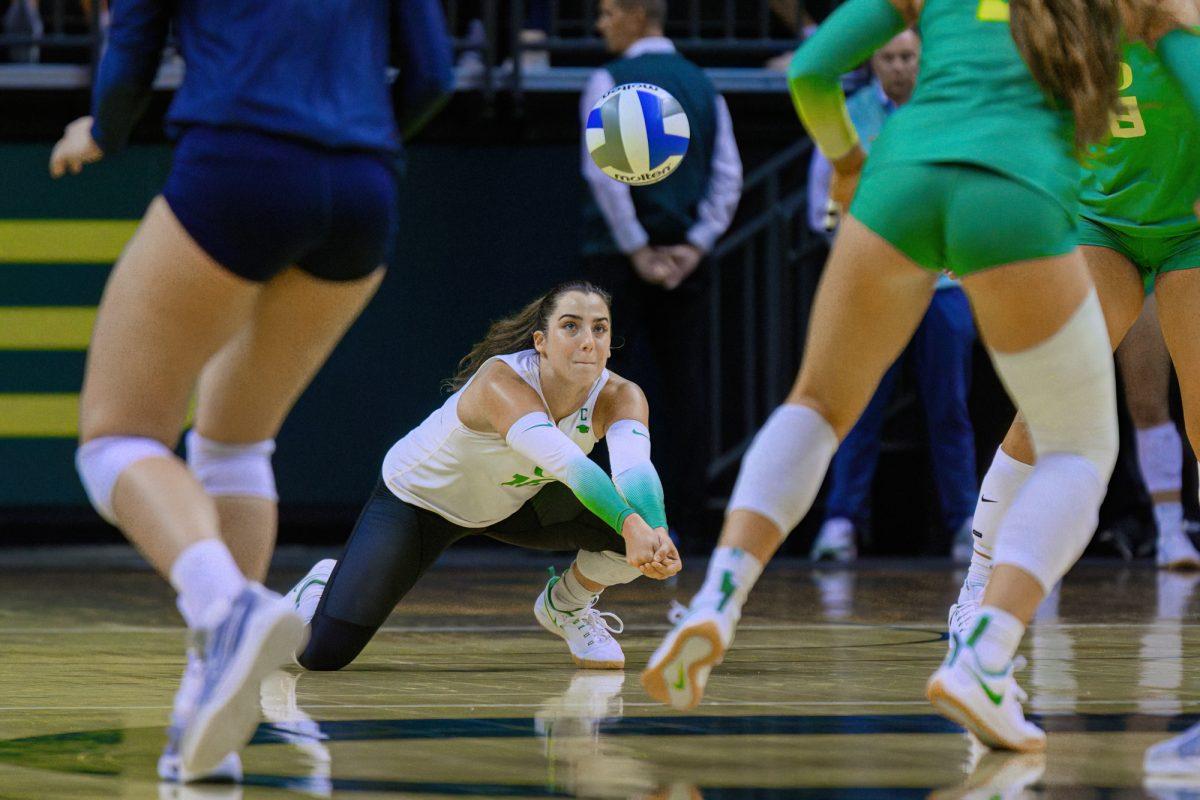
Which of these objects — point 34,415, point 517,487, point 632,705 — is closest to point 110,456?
point 632,705

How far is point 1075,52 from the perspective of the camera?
3.46m

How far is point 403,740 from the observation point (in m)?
3.78

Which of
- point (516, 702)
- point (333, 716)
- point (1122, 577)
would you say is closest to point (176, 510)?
point (333, 716)

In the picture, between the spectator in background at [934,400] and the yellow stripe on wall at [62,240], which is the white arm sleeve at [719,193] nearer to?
the spectator in background at [934,400]

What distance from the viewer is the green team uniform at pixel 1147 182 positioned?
15.4 feet

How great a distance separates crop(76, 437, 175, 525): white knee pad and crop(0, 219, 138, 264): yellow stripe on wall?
662 centimetres

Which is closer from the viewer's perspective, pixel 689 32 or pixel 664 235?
pixel 664 235

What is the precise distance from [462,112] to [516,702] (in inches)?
234

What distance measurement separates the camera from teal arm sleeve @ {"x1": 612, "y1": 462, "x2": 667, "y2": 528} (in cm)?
487

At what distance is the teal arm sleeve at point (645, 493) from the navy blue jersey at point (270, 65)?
1.68 metres

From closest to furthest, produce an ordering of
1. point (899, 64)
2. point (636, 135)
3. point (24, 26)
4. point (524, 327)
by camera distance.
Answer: point (524, 327)
point (636, 135)
point (899, 64)
point (24, 26)

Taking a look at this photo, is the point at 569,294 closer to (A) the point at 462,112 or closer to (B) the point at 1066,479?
(B) the point at 1066,479

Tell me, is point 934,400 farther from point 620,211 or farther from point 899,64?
point 620,211

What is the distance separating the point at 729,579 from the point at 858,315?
56 cm
